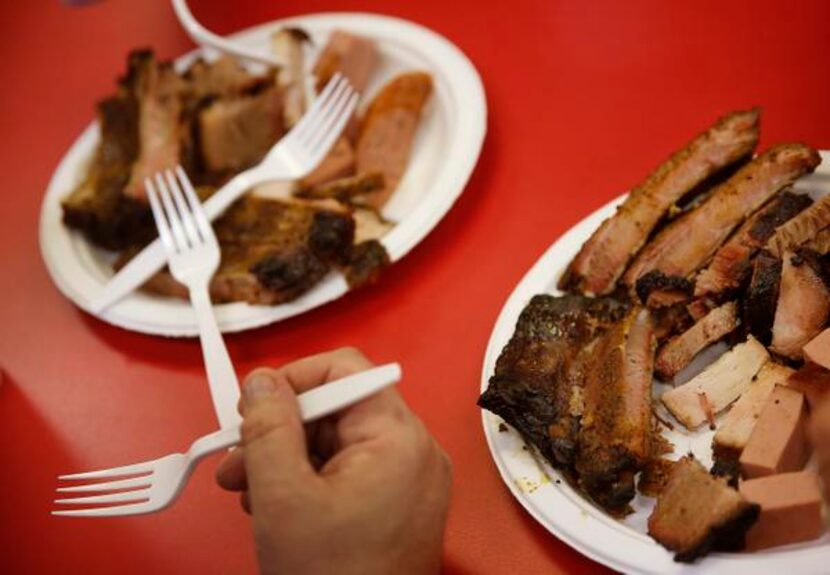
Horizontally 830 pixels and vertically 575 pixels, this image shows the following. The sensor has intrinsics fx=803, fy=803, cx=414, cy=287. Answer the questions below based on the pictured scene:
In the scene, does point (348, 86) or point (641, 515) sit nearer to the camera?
point (641, 515)

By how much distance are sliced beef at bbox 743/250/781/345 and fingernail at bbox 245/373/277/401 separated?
0.90 m

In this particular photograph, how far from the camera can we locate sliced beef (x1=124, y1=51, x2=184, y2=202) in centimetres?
234

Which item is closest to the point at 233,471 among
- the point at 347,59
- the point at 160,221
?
the point at 160,221

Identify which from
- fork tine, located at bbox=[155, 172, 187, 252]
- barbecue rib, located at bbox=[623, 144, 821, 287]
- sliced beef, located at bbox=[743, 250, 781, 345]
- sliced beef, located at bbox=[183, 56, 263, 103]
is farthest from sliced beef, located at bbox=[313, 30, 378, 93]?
sliced beef, located at bbox=[743, 250, 781, 345]

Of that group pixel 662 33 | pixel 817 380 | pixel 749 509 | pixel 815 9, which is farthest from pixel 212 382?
pixel 815 9

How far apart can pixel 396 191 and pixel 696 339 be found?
1.02 meters

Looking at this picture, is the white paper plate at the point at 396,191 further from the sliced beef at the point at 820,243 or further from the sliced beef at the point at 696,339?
the sliced beef at the point at 820,243

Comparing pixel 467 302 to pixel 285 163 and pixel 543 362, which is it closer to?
pixel 543 362

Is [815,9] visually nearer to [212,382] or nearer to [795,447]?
[795,447]

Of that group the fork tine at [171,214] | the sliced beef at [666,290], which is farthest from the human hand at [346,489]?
the fork tine at [171,214]

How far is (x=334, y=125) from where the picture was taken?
2.28 metres

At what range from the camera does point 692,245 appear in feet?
5.45

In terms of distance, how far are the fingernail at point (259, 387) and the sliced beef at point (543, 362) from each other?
432 mm

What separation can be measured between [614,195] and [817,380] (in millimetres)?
796
